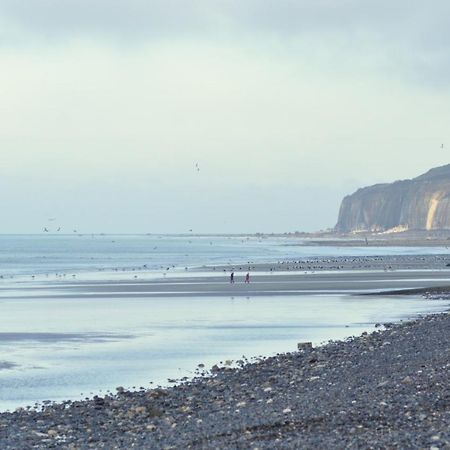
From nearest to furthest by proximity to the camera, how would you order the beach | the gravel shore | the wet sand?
1. the gravel shore
2. the beach
3. the wet sand

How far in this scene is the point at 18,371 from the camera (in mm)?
20766

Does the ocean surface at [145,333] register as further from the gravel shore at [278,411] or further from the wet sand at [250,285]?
the wet sand at [250,285]

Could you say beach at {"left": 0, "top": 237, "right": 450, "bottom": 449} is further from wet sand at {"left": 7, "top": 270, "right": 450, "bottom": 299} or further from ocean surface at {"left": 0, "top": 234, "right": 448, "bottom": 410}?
wet sand at {"left": 7, "top": 270, "right": 450, "bottom": 299}

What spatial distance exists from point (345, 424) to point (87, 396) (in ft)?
21.2

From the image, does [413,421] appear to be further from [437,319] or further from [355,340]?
[437,319]

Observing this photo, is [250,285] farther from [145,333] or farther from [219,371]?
[219,371]

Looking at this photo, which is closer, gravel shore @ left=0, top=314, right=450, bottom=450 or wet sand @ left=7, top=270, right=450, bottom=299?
gravel shore @ left=0, top=314, right=450, bottom=450

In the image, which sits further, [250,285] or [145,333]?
[250,285]

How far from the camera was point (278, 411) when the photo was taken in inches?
546

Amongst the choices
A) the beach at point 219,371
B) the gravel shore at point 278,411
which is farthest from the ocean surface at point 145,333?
the gravel shore at point 278,411

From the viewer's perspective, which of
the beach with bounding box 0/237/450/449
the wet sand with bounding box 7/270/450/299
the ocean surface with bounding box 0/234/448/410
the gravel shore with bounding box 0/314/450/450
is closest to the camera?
the gravel shore with bounding box 0/314/450/450

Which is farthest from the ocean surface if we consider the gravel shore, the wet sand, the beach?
the wet sand

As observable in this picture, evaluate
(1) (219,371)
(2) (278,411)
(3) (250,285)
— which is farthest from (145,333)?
(3) (250,285)

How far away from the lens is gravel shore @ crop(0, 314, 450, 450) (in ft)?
38.4
